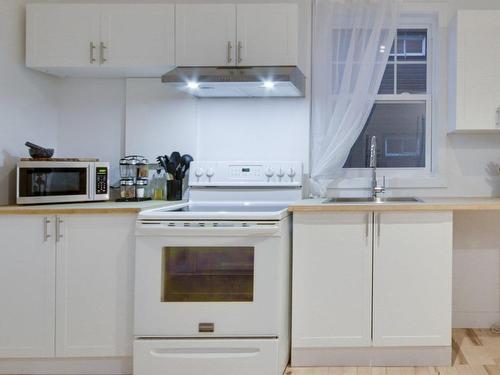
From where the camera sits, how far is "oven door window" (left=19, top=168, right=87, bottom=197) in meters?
2.70

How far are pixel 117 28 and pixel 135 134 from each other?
71cm

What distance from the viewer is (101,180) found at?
298 cm

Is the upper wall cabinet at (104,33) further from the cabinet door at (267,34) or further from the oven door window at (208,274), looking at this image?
the oven door window at (208,274)

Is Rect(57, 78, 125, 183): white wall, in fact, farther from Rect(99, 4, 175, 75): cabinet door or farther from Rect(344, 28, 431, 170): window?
Rect(344, 28, 431, 170): window

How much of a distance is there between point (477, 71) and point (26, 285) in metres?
2.88

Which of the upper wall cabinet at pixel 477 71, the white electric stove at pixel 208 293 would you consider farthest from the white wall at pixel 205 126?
the upper wall cabinet at pixel 477 71

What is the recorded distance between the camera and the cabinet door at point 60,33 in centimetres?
299

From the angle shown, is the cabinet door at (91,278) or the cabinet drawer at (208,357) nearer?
the cabinet drawer at (208,357)

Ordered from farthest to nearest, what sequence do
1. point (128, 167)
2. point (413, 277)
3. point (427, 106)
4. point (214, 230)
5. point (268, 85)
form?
point (427, 106), point (128, 167), point (268, 85), point (413, 277), point (214, 230)

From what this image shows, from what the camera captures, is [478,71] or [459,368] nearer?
[459,368]

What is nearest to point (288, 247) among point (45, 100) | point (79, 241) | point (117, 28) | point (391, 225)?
point (391, 225)

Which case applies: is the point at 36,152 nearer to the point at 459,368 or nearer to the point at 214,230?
the point at 214,230

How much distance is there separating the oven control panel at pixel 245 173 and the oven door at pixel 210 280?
0.77 m

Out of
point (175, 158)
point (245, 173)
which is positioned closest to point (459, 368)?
point (245, 173)
